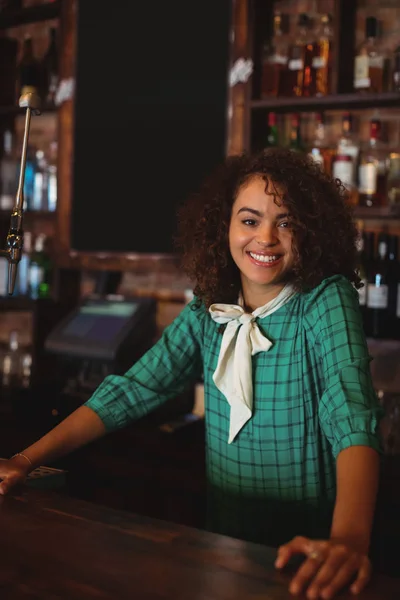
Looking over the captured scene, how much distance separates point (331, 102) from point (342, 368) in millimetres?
1397

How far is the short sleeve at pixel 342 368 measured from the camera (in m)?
1.17

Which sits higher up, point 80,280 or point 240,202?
point 240,202

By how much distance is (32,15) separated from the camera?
3240mm

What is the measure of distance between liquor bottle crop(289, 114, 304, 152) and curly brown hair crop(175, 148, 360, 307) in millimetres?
916

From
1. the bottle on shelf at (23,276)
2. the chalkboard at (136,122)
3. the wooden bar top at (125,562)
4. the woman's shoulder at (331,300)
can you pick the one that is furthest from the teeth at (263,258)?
the bottle on shelf at (23,276)

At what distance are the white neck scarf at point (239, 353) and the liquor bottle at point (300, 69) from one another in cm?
126

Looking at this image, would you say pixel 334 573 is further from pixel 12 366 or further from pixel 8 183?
pixel 8 183

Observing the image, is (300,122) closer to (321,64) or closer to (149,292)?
(321,64)

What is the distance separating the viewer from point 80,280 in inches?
128

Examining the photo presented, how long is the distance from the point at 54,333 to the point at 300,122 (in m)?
1.22

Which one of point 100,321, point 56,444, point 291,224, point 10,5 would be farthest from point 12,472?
point 10,5

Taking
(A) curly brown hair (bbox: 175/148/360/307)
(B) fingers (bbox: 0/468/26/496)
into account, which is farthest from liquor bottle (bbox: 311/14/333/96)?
(B) fingers (bbox: 0/468/26/496)

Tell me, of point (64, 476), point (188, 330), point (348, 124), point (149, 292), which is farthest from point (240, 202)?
point (149, 292)

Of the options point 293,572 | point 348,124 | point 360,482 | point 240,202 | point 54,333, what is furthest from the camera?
point 54,333
